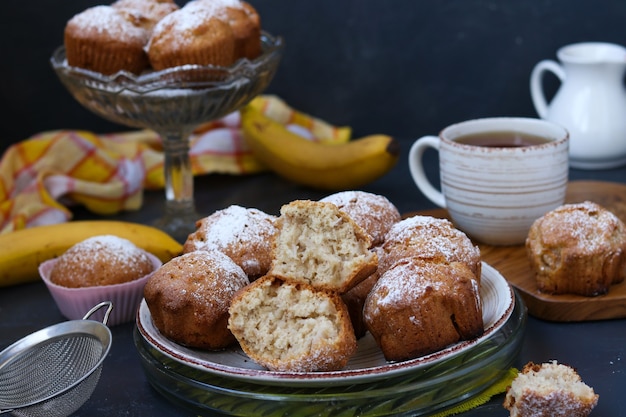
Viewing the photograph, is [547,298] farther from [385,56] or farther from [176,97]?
[385,56]

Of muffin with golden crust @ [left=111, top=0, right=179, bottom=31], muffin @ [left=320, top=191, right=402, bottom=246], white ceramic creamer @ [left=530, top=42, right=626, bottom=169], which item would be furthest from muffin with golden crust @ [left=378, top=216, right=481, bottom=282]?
white ceramic creamer @ [left=530, top=42, right=626, bottom=169]

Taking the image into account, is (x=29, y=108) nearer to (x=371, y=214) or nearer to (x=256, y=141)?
(x=256, y=141)

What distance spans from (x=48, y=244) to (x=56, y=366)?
50 centimetres

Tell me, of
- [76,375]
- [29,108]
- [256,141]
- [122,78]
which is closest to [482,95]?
[256,141]

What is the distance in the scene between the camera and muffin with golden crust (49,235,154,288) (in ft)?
5.54

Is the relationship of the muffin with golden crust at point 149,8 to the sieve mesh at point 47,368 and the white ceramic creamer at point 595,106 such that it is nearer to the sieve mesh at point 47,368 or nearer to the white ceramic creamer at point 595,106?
the sieve mesh at point 47,368

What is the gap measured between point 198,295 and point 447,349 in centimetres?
41

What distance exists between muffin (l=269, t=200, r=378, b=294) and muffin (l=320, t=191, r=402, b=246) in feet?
0.59

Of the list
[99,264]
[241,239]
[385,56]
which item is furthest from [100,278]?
[385,56]

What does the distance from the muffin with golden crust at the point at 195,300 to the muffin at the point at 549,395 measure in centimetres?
46

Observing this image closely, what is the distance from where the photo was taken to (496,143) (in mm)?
1957

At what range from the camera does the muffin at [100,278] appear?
5.51 feet

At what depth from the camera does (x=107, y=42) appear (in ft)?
6.39

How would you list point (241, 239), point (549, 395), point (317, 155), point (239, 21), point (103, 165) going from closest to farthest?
1. point (549, 395)
2. point (241, 239)
3. point (239, 21)
4. point (317, 155)
5. point (103, 165)
